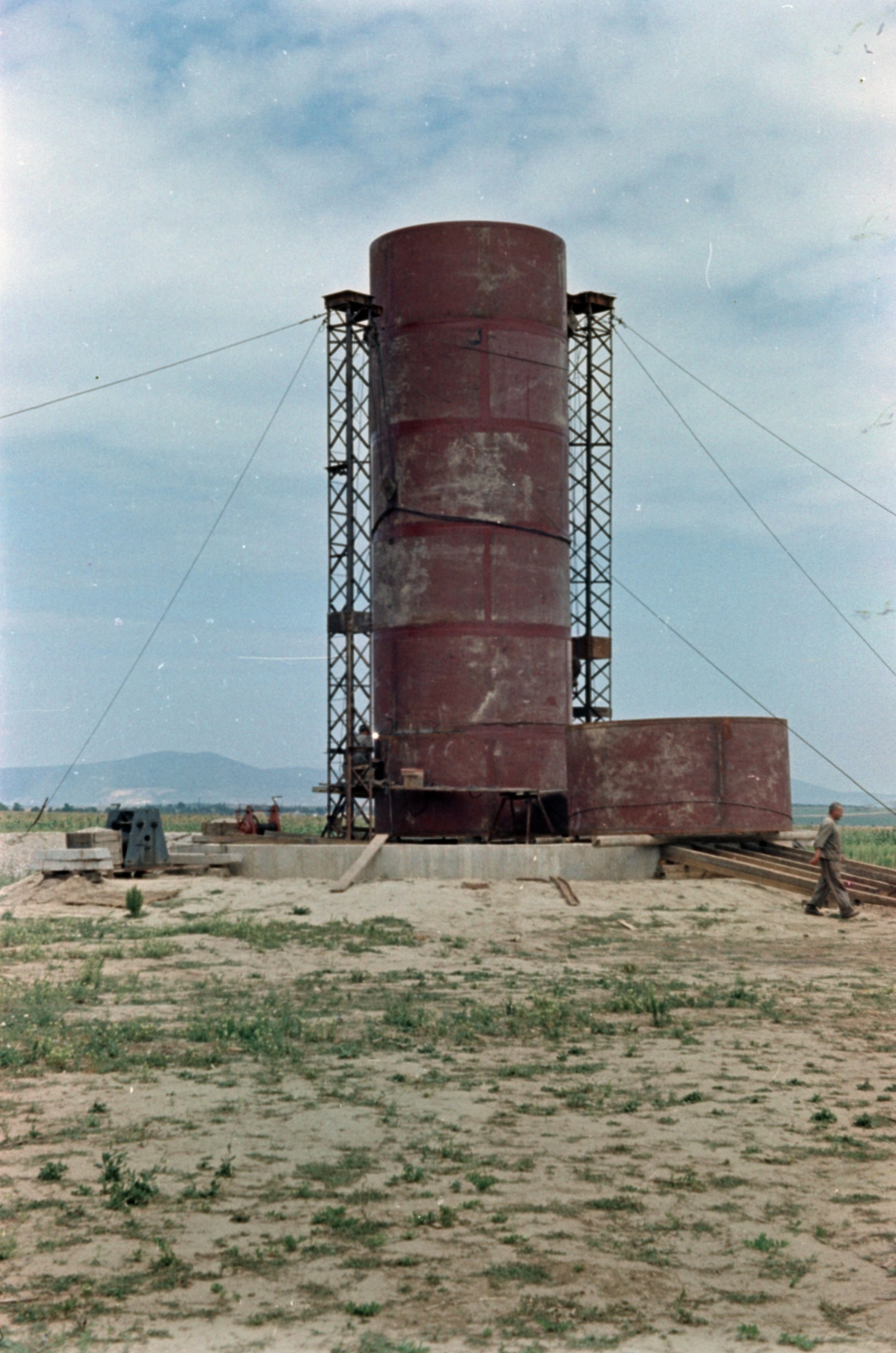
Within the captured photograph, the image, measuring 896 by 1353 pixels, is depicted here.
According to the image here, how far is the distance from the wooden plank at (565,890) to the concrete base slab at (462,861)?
59cm

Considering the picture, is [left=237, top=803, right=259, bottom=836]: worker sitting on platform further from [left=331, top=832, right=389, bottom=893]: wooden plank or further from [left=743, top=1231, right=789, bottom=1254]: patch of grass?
[left=743, top=1231, right=789, bottom=1254]: patch of grass

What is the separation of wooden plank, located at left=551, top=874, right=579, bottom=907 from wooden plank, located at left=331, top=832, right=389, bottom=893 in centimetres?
321

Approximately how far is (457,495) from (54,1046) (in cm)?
1953

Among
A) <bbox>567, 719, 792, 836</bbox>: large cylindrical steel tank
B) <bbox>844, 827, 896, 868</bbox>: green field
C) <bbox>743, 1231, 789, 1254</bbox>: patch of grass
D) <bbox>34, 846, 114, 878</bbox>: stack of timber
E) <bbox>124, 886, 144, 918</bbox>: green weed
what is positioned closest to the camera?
<bbox>743, 1231, 789, 1254</bbox>: patch of grass

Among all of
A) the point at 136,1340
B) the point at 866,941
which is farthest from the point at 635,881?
the point at 136,1340

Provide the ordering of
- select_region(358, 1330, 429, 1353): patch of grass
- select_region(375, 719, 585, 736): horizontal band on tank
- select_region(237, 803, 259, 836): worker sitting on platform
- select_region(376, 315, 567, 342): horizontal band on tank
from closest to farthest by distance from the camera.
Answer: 1. select_region(358, 1330, 429, 1353): patch of grass
2. select_region(375, 719, 585, 736): horizontal band on tank
3. select_region(376, 315, 567, 342): horizontal band on tank
4. select_region(237, 803, 259, 836): worker sitting on platform

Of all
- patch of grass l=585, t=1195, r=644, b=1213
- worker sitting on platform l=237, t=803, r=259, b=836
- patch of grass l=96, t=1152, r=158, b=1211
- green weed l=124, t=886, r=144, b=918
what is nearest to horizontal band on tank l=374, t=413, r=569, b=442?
worker sitting on platform l=237, t=803, r=259, b=836

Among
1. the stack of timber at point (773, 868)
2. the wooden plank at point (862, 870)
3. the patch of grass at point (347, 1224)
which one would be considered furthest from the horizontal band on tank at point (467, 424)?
the patch of grass at point (347, 1224)

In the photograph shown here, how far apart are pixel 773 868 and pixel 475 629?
8.01 meters

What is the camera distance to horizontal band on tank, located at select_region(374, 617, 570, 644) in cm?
2964

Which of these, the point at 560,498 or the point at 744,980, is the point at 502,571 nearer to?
the point at 560,498

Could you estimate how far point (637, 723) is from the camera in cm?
2678

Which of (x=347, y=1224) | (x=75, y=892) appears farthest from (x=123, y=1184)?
(x=75, y=892)

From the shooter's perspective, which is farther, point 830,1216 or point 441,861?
point 441,861
